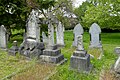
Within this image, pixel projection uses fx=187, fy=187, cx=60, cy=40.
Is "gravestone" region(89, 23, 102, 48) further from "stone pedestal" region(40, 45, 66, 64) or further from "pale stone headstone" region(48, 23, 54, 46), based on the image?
"pale stone headstone" region(48, 23, 54, 46)

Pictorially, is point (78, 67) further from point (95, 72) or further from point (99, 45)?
point (99, 45)

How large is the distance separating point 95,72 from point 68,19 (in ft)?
64.7

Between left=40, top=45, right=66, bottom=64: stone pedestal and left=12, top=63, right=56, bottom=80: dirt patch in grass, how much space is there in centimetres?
36

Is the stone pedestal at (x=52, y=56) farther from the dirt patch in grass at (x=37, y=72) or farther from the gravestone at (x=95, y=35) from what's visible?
the gravestone at (x=95, y=35)

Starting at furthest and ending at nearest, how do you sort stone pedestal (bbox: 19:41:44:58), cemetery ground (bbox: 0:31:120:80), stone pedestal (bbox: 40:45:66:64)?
stone pedestal (bbox: 19:41:44:58) < stone pedestal (bbox: 40:45:66:64) < cemetery ground (bbox: 0:31:120:80)

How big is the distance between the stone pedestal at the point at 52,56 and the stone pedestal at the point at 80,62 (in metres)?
1.14

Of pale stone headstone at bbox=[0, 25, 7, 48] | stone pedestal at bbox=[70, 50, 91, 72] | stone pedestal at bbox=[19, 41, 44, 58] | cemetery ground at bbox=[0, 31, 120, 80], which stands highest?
pale stone headstone at bbox=[0, 25, 7, 48]

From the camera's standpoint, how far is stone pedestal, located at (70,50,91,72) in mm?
7559

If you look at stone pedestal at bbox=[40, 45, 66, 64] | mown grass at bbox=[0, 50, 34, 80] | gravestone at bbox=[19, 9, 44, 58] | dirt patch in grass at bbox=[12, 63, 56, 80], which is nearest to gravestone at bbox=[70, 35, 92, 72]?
dirt patch in grass at bbox=[12, 63, 56, 80]

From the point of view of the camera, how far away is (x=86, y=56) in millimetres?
7801

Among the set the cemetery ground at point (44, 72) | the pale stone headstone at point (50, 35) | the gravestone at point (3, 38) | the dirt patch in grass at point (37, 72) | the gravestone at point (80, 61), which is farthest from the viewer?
the gravestone at point (3, 38)

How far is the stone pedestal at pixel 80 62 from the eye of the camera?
7.56 metres

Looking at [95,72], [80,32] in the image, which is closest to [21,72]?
[95,72]

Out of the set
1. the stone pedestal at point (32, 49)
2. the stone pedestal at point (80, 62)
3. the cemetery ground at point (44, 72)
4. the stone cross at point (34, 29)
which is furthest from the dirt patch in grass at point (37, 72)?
the stone cross at point (34, 29)
